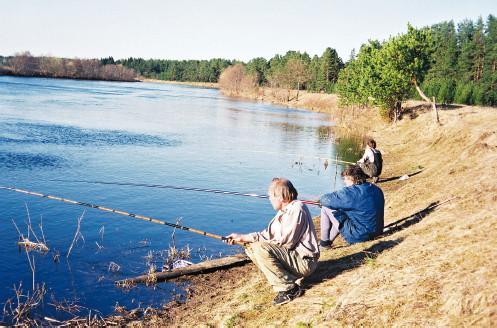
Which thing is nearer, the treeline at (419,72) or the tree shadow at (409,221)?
the tree shadow at (409,221)

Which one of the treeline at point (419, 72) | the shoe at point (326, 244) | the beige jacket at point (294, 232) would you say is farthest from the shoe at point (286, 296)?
A: the treeline at point (419, 72)

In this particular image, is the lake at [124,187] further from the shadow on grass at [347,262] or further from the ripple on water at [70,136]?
the shadow on grass at [347,262]

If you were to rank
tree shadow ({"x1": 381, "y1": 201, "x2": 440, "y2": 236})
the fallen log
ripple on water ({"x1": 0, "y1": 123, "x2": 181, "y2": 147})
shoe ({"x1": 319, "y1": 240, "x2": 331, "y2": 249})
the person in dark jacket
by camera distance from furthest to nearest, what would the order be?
1. ripple on water ({"x1": 0, "y1": 123, "x2": 181, "y2": 147})
2. the person in dark jacket
3. the fallen log
4. tree shadow ({"x1": 381, "y1": 201, "x2": 440, "y2": 236})
5. shoe ({"x1": 319, "y1": 240, "x2": 331, "y2": 249})

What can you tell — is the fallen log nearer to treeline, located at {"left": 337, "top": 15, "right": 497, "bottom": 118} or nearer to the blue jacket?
the blue jacket

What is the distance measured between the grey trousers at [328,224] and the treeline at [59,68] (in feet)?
442

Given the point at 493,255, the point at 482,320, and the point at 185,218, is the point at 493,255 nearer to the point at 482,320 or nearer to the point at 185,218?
Answer: the point at 482,320

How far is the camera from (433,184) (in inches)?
530

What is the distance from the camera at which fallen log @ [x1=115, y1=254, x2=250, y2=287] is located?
10281 mm

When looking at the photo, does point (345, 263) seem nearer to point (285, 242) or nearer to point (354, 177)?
point (354, 177)

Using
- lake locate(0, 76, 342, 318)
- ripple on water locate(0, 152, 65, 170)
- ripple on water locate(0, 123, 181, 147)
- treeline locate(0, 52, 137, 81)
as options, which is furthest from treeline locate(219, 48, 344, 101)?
ripple on water locate(0, 152, 65, 170)

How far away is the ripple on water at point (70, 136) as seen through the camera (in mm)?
28469

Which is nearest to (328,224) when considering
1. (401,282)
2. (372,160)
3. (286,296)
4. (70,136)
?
(286,296)

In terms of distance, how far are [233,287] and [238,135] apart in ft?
97.5

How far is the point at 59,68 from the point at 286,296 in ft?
490
